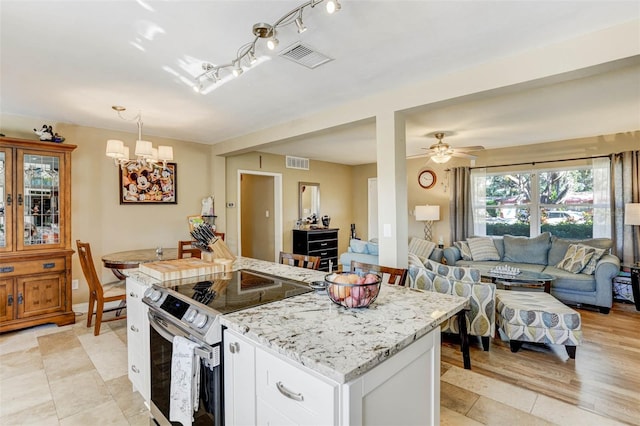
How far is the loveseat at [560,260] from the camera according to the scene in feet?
13.6

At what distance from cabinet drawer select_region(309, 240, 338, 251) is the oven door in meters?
4.74

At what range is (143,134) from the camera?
4781 mm

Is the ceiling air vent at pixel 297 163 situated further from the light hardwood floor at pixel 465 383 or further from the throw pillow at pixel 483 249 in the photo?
the light hardwood floor at pixel 465 383

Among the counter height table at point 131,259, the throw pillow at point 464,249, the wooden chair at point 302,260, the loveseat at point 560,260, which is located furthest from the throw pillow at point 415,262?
the counter height table at point 131,259

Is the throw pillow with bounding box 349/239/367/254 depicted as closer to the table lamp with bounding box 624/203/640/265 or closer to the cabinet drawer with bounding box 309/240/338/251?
the cabinet drawer with bounding box 309/240/338/251

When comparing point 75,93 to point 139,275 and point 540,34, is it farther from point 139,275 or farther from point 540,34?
point 540,34

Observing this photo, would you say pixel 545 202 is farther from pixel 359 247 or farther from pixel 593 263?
pixel 359 247

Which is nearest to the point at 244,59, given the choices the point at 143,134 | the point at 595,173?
the point at 143,134

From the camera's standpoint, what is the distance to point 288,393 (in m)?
1.12

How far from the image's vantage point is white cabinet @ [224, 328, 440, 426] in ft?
3.29

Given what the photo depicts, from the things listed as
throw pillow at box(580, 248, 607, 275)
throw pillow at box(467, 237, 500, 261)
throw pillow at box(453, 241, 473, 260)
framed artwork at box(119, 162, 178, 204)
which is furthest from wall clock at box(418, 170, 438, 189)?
framed artwork at box(119, 162, 178, 204)

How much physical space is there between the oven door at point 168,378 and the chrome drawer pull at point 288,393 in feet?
1.35

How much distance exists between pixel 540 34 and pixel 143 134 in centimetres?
483

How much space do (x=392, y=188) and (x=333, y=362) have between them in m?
2.25
